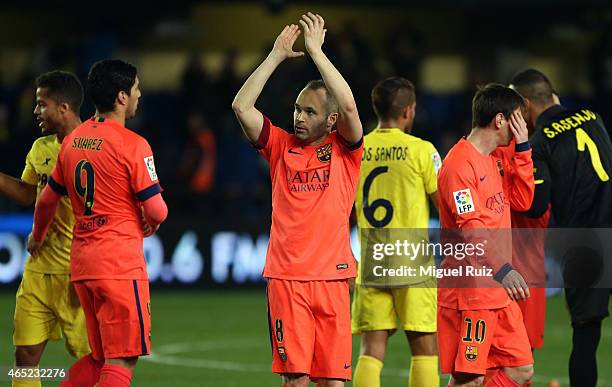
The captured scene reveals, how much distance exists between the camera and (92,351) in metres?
7.14

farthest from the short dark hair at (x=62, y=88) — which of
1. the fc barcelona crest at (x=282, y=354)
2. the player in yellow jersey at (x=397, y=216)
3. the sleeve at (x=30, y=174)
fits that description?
the fc barcelona crest at (x=282, y=354)

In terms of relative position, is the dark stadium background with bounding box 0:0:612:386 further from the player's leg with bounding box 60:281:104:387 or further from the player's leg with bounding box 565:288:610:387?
the player's leg with bounding box 60:281:104:387

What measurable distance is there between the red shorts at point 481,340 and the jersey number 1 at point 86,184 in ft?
6.95

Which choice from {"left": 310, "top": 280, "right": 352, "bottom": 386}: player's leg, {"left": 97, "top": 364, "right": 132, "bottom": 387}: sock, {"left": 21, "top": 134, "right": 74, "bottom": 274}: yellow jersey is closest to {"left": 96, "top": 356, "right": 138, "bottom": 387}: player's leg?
{"left": 97, "top": 364, "right": 132, "bottom": 387}: sock

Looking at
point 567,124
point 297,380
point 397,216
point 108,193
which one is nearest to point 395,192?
point 397,216

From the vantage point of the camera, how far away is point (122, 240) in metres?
7.02

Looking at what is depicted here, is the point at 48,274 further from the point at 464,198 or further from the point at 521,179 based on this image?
the point at 521,179

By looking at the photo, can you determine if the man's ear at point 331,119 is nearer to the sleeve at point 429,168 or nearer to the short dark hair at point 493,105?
the short dark hair at point 493,105

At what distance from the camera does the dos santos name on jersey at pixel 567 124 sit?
8.27 metres

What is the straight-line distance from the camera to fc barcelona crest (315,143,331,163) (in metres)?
7.06

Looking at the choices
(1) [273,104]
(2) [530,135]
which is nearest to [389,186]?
(2) [530,135]

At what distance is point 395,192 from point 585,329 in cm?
154

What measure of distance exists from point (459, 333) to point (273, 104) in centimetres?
1139

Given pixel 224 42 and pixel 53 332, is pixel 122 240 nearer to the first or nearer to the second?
pixel 53 332
